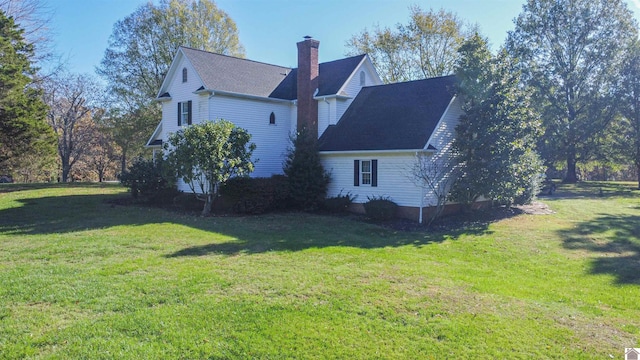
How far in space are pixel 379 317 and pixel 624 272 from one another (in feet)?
24.2

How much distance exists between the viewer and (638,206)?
77.0ft

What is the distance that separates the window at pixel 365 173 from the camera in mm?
19016

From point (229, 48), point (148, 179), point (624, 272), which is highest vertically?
point (229, 48)

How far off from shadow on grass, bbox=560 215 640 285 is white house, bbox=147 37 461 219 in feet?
17.9

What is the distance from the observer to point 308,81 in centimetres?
2192

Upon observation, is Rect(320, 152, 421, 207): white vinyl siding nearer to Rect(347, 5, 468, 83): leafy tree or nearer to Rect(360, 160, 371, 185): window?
Rect(360, 160, 371, 185): window

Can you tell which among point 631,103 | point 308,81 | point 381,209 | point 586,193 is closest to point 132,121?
point 308,81

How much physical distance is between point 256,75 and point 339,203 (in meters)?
8.63

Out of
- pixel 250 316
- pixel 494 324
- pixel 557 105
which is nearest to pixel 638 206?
pixel 557 105

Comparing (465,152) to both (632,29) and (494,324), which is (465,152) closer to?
(494,324)

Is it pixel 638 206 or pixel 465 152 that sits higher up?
pixel 465 152

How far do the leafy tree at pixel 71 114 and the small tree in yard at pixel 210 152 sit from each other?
27896mm

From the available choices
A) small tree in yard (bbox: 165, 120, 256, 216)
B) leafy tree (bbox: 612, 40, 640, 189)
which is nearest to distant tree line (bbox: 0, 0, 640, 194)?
leafy tree (bbox: 612, 40, 640, 189)

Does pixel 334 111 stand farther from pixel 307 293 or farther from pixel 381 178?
pixel 307 293
